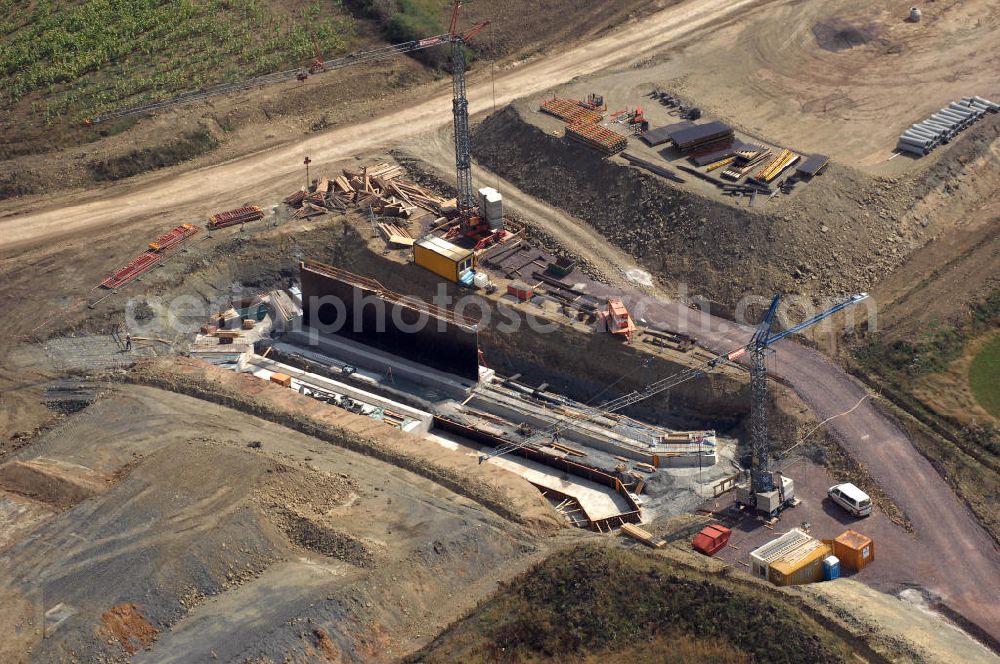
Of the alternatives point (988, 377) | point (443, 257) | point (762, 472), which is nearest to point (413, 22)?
point (443, 257)

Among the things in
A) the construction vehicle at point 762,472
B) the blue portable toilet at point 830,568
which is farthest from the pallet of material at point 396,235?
the blue portable toilet at point 830,568

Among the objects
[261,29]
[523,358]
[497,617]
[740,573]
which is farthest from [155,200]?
[740,573]

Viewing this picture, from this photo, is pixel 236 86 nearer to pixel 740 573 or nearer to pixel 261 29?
pixel 261 29

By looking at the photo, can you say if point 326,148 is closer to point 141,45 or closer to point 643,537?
point 141,45

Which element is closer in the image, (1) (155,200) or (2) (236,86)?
(1) (155,200)

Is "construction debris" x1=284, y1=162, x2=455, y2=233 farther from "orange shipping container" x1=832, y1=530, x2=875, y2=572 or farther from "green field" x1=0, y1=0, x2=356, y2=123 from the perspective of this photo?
"orange shipping container" x1=832, y1=530, x2=875, y2=572

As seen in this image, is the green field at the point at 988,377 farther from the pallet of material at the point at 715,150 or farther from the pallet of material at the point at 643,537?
the pallet of material at the point at 715,150

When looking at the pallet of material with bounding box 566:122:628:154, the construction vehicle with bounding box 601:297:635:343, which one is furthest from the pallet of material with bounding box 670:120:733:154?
the construction vehicle with bounding box 601:297:635:343

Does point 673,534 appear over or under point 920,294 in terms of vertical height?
under
